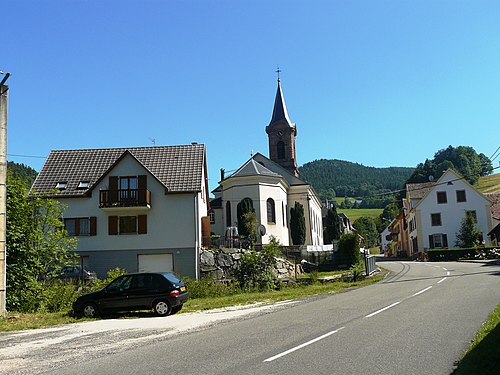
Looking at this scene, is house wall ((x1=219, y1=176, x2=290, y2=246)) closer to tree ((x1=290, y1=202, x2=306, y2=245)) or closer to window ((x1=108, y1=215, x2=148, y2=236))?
tree ((x1=290, y1=202, x2=306, y2=245))

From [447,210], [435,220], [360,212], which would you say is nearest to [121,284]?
[435,220]

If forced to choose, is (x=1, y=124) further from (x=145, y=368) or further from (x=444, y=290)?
(x=444, y=290)

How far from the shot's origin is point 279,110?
69562 millimetres

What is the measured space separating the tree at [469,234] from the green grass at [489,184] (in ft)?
162

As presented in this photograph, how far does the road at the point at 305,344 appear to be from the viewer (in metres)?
7.72

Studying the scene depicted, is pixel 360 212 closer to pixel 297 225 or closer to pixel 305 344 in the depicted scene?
pixel 297 225

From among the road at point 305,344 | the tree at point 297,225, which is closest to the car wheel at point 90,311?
the road at point 305,344

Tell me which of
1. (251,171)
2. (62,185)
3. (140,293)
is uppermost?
(251,171)

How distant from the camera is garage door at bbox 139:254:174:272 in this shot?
34.8 meters

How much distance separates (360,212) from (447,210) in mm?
91707

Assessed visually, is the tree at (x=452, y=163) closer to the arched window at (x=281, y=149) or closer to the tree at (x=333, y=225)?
the tree at (x=333, y=225)

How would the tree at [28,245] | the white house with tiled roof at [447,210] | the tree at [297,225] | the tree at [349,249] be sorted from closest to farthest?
the tree at [28,245] → the tree at [349,249] → the tree at [297,225] → the white house with tiled roof at [447,210]

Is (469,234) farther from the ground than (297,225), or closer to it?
closer to it

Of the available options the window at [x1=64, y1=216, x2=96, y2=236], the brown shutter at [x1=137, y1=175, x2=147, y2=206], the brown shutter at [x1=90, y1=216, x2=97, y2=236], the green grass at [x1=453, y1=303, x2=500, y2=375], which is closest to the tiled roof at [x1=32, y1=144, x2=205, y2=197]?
the brown shutter at [x1=137, y1=175, x2=147, y2=206]
